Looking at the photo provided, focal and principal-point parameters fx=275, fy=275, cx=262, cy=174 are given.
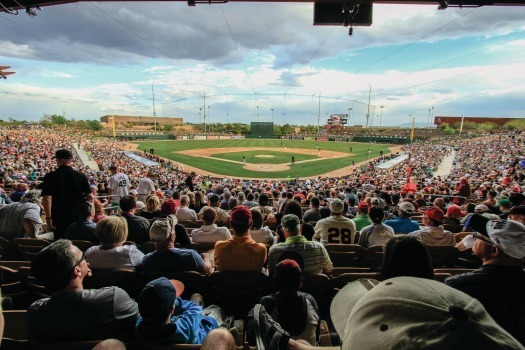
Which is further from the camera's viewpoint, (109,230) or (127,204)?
(127,204)

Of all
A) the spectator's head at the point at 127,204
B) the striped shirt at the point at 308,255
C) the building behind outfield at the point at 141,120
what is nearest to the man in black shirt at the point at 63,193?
the spectator's head at the point at 127,204

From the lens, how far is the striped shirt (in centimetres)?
332

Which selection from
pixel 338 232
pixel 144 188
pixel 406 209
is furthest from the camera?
pixel 144 188

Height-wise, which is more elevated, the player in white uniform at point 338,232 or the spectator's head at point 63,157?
the spectator's head at point 63,157

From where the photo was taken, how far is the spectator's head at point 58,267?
2.07 metres

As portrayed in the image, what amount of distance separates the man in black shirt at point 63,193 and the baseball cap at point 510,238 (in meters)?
5.84

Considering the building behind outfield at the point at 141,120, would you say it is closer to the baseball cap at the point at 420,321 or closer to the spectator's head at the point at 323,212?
the spectator's head at the point at 323,212

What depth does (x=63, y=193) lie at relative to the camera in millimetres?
4902

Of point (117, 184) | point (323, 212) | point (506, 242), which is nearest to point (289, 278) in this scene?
point (506, 242)

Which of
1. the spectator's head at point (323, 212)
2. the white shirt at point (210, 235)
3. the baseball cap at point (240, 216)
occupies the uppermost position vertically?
the baseball cap at point (240, 216)

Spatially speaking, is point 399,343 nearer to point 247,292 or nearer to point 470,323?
point 470,323

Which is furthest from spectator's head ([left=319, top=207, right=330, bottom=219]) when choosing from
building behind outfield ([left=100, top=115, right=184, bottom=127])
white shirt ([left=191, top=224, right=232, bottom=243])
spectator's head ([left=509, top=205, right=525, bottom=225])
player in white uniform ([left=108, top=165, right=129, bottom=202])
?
building behind outfield ([left=100, top=115, right=184, bottom=127])

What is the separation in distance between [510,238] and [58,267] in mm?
3523

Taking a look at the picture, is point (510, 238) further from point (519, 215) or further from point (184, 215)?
point (184, 215)
